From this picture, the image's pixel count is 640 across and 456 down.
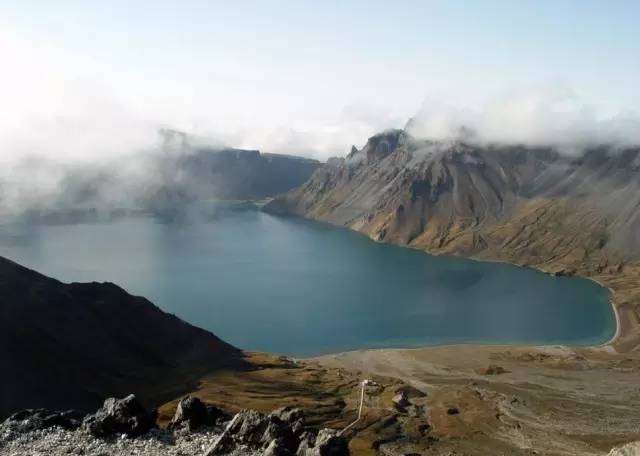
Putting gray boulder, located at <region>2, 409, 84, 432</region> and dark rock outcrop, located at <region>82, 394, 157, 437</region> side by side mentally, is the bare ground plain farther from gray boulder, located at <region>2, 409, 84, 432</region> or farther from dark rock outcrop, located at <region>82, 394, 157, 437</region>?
gray boulder, located at <region>2, 409, 84, 432</region>

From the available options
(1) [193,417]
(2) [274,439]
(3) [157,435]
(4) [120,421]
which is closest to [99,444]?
(4) [120,421]

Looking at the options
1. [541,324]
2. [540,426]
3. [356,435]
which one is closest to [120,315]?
[356,435]

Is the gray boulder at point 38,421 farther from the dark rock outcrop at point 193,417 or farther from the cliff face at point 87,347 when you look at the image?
the cliff face at point 87,347

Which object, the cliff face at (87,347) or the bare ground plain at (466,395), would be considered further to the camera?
the cliff face at (87,347)

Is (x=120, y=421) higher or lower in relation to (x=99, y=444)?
higher

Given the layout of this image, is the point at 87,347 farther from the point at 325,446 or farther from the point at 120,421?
the point at 325,446

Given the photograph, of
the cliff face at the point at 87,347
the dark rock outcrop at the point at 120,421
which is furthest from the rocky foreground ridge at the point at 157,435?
the cliff face at the point at 87,347
